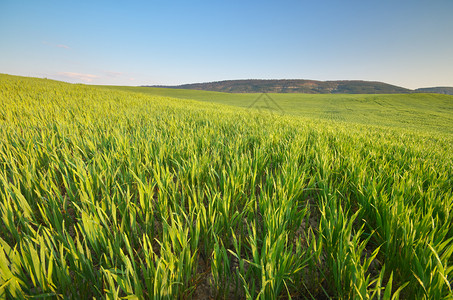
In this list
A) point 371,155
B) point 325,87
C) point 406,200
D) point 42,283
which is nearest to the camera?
point 42,283

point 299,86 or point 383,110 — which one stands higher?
point 299,86

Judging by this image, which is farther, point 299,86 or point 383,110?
point 299,86

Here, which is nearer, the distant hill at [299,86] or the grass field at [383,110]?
the grass field at [383,110]

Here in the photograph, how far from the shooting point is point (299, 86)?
9931cm

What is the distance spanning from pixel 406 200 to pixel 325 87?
110227 mm

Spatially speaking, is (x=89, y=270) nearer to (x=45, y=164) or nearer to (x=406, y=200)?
(x=45, y=164)

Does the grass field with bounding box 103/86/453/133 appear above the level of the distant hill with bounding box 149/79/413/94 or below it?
below

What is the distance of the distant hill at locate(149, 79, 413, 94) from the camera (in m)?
88.6

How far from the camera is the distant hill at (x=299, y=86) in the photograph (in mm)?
88625

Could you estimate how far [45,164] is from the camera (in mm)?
1744

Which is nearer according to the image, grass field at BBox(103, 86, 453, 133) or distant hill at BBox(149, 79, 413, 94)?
grass field at BBox(103, 86, 453, 133)

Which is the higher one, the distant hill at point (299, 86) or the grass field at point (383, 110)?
the distant hill at point (299, 86)

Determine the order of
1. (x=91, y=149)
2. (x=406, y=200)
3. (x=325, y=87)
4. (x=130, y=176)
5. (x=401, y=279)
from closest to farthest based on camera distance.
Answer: (x=401, y=279) < (x=406, y=200) < (x=130, y=176) < (x=91, y=149) < (x=325, y=87)

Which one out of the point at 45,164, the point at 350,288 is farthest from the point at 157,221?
the point at 45,164
